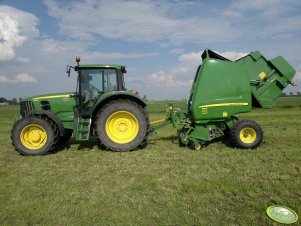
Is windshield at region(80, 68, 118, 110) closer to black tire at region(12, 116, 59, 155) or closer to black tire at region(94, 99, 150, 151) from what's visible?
black tire at region(94, 99, 150, 151)

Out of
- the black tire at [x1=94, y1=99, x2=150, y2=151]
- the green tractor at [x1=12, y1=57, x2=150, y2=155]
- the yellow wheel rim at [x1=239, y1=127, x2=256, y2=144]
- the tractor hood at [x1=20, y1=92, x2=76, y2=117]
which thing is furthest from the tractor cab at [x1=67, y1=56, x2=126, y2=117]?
the yellow wheel rim at [x1=239, y1=127, x2=256, y2=144]

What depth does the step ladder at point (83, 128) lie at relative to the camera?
8109 millimetres

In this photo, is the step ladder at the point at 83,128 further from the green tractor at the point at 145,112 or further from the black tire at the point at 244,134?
the black tire at the point at 244,134

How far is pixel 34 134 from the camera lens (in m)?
8.20

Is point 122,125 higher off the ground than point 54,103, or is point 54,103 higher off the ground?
point 54,103

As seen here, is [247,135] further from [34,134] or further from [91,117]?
[34,134]

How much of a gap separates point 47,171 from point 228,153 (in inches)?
162

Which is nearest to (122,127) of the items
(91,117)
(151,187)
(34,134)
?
(91,117)

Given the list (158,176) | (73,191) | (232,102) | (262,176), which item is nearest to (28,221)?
(73,191)

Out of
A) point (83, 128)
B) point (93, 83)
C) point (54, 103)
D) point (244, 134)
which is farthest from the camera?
point (54, 103)

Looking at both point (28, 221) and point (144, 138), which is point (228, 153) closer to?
point (144, 138)

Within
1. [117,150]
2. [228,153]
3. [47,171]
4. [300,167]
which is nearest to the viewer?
[300,167]

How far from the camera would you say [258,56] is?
8523 millimetres

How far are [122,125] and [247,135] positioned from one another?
3.30 metres
